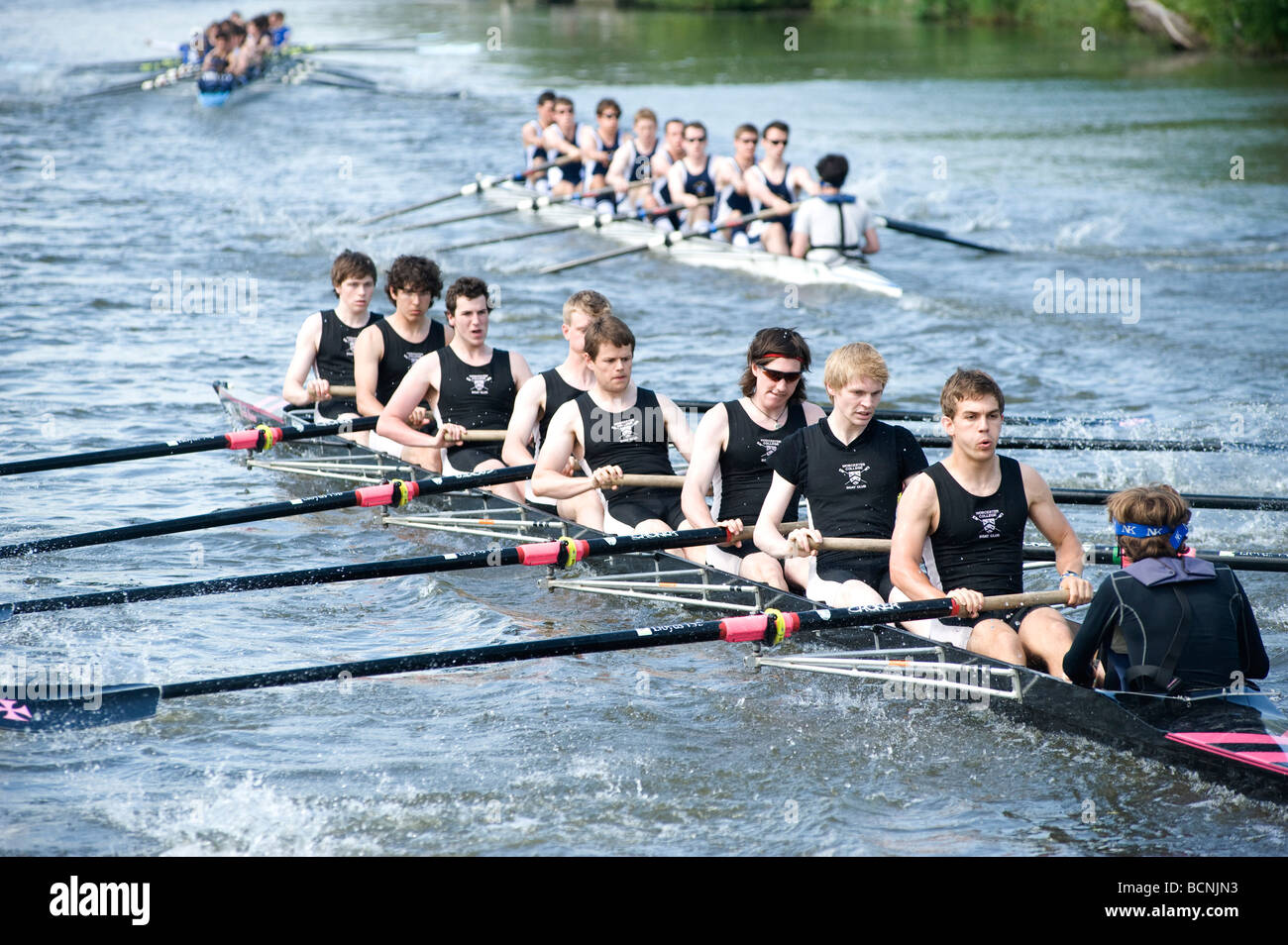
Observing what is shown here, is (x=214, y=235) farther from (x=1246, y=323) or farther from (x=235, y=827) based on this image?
(x=235, y=827)

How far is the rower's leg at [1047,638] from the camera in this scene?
560 centimetres

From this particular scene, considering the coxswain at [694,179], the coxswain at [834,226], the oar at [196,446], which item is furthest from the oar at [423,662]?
the coxswain at [694,179]

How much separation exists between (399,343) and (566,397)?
180 centimetres

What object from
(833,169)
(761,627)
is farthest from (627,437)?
(833,169)

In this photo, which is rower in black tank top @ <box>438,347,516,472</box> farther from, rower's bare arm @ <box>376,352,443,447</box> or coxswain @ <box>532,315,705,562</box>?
coxswain @ <box>532,315,705,562</box>

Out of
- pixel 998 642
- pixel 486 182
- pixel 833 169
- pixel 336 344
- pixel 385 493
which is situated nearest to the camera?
pixel 998 642

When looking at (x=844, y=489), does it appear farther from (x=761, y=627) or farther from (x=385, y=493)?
(x=385, y=493)

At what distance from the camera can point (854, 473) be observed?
6.43 m

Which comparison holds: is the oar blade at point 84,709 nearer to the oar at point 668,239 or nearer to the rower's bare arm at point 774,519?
the rower's bare arm at point 774,519

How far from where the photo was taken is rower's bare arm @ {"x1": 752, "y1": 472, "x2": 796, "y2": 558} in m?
6.43

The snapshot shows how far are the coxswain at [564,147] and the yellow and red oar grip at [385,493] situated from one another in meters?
11.4

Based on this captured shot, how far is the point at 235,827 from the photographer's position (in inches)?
205

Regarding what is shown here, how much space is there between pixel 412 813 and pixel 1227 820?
9.98 feet

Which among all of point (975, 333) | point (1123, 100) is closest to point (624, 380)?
point (975, 333)
